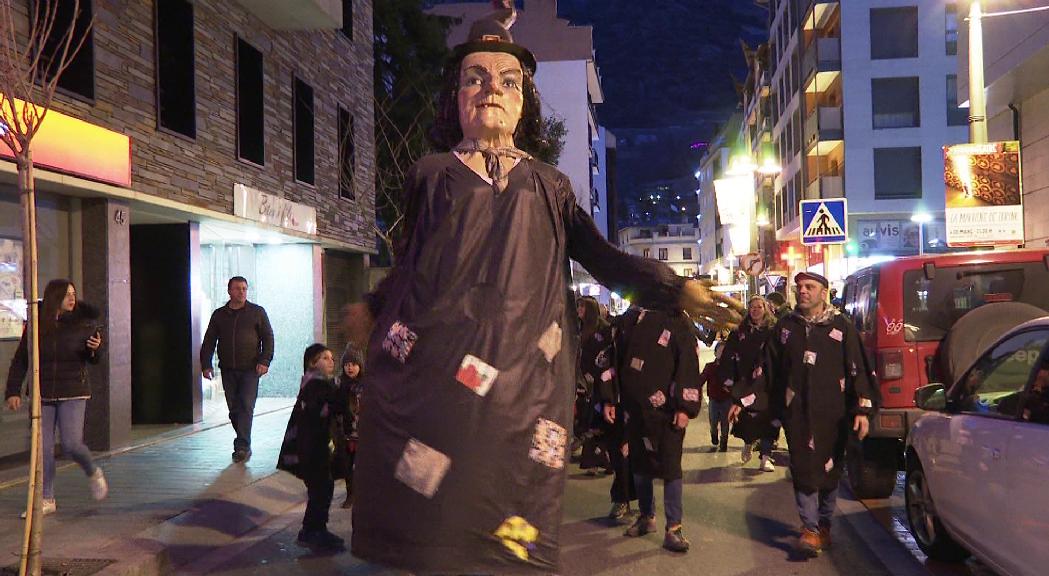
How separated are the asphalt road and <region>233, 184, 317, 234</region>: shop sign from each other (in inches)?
248

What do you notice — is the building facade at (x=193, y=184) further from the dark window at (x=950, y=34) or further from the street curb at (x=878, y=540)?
the dark window at (x=950, y=34)

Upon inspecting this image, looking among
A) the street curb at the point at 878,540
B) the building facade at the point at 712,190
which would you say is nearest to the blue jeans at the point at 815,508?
the street curb at the point at 878,540

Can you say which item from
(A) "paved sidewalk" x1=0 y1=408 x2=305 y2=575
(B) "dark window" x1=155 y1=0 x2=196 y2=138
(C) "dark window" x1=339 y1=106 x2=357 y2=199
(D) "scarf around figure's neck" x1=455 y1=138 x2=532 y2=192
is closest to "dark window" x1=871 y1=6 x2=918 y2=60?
(C) "dark window" x1=339 y1=106 x2=357 y2=199

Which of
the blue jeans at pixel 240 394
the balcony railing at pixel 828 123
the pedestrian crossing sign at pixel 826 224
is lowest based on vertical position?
the blue jeans at pixel 240 394

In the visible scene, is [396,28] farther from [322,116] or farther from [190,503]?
[190,503]

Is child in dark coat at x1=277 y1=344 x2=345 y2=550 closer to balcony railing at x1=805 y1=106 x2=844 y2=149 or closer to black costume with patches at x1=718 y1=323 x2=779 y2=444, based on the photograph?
black costume with patches at x1=718 y1=323 x2=779 y2=444

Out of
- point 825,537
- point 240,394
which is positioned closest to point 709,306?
point 825,537

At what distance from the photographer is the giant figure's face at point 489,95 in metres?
2.89

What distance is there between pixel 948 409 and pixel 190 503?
227 inches

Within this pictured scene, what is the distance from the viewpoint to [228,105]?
45.8 ft

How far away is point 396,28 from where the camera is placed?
29312 mm

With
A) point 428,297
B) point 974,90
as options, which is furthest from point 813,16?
point 428,297

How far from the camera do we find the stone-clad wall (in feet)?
36.4

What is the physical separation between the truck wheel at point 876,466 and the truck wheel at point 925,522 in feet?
5.52
